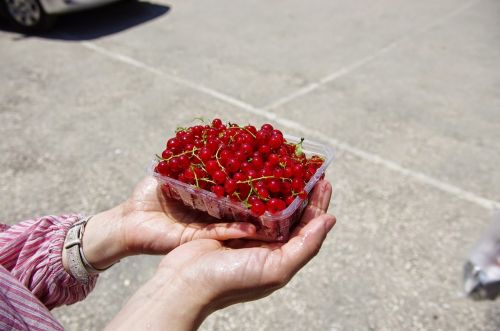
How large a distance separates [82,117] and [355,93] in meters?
3.20

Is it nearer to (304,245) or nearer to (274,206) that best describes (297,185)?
(274,206)

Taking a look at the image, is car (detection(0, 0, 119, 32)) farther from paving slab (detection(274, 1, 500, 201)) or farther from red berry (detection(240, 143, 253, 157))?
red berry (detection(240, 143, 253, 157))

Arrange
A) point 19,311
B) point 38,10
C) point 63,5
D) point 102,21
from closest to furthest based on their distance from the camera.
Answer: point 19,311, point 63,5, point 38,10, point 102,21

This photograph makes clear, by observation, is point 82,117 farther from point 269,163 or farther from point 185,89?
point 269,163

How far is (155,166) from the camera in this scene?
6.47ft

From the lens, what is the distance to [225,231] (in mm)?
1704

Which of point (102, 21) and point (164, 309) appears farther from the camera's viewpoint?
point (102, 21)

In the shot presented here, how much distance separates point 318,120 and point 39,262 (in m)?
3.33

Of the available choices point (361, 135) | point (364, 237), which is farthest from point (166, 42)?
point (364, 237)

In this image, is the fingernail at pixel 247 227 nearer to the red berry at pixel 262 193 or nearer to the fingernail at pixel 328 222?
the red berry at pixel 262 193

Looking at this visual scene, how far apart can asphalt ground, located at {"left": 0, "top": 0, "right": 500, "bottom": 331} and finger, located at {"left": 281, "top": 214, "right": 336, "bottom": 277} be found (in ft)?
4.13

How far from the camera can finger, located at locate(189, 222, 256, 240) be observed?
167 centimetres

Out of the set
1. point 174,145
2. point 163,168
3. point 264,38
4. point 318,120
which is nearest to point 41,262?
point 163,168

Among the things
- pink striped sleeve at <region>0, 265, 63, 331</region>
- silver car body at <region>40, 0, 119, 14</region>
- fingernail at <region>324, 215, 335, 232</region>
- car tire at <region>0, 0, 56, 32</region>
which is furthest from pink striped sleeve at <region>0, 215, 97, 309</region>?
car tire at <region>0, 0, 56, 32</region>
